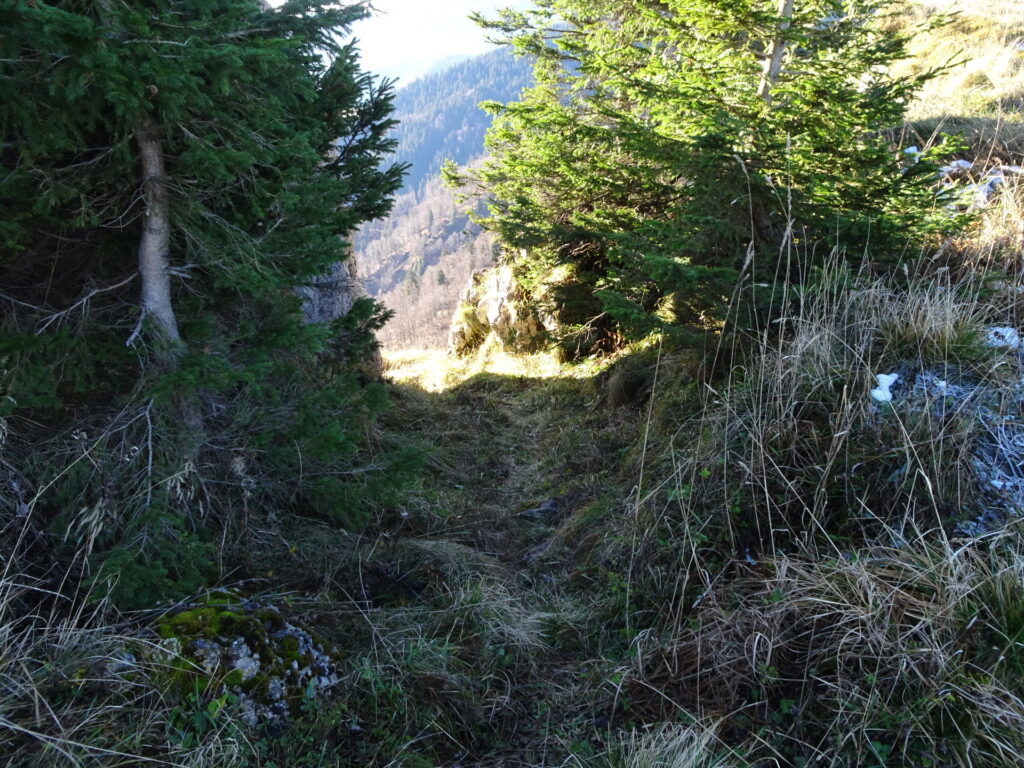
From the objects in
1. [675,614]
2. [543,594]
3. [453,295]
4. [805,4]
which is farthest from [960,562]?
[453,295]

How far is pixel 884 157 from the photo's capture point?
427cm

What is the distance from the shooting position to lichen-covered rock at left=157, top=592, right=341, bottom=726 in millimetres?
2141

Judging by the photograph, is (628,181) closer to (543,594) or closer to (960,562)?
(543,594)

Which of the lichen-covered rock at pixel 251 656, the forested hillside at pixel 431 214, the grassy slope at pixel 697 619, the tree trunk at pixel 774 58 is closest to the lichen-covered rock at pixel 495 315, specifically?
Result: the tree trunk at pixel 774 58

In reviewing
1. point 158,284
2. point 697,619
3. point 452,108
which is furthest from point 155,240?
point 452,108

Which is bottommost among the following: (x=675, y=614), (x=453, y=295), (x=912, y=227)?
(x=453, y=295)

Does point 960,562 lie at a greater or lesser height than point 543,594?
greater

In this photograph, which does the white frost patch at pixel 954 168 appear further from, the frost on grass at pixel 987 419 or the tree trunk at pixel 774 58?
the frost on grass at pixel 987 419

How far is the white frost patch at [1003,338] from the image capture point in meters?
3.35

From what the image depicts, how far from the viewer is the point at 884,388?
10.2 feet

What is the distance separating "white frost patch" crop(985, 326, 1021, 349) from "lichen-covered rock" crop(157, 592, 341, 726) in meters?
3.82

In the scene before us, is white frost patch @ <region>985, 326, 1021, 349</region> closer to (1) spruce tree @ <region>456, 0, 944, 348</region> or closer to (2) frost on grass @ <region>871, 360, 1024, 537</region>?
(2) frost on grass @ <region>871, 360, 1024, 537</region>

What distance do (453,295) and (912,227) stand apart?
68.1 meters

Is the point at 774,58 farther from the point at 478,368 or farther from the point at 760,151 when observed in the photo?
the point at 478,368
